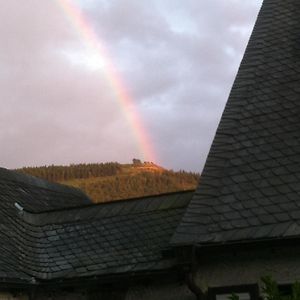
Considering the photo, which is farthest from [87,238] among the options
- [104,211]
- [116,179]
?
[116,179]

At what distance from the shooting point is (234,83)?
12023mm

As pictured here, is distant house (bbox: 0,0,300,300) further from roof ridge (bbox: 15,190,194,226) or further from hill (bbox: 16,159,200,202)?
hill (bbox: 16,159,200,202)

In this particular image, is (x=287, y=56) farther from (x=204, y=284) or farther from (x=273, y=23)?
(x=204, y=284)

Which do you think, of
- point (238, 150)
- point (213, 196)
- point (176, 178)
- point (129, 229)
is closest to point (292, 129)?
point (238, 150)

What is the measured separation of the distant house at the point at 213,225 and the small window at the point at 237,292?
0.05 feet

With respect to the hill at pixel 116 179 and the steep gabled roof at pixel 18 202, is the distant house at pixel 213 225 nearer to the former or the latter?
the steep gabled roof at pixel 18 202

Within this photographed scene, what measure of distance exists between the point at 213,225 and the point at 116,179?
85.9ft

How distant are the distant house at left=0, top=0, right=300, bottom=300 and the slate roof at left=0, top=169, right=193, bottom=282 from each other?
3cm

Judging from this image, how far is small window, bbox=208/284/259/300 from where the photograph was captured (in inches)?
341

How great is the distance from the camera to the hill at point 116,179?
32281mm

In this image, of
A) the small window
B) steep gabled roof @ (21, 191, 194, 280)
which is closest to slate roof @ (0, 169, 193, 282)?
steep gabled roof @ (21, 191, 194, 280)

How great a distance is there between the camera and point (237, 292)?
8.77 metres

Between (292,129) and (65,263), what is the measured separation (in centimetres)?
496

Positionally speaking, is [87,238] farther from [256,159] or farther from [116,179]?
[116,179]
